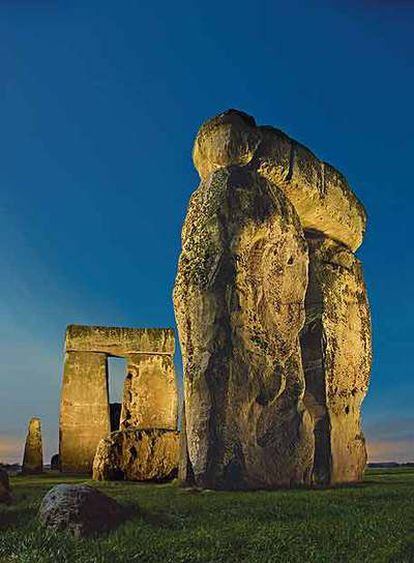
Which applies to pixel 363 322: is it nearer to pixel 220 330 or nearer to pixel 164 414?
pixel 220 330

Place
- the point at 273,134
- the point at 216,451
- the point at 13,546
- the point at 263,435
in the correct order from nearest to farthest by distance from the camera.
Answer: the point at 13,546 < the point at 216,451 < the point at 263,435 < the point at 273,134

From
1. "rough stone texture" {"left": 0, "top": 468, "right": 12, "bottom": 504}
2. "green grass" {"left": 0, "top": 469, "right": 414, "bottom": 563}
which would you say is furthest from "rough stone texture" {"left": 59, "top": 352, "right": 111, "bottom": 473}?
"green grass" {"left": 0, "top": 469, "right": 414, "bottom": 563}

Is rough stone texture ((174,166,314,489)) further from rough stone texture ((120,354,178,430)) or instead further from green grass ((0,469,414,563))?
rough stone texture ((120,354,178,430))

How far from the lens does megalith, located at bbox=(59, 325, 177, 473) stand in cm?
2062

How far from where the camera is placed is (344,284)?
1409cm

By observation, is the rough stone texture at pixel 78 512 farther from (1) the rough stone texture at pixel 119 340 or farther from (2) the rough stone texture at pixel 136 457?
(1) the rough stone texture at pixel 119 340

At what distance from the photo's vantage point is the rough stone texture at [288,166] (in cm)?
1163

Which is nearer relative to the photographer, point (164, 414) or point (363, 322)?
point (363, 322)

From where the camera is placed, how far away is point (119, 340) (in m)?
21.7

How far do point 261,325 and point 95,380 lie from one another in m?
11.4

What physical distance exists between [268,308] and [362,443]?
4.08 meters

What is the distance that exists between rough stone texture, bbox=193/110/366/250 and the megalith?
8.88 m

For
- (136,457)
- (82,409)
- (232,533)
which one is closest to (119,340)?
(82,409)

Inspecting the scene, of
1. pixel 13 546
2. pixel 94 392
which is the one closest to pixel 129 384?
pixel 94 392
